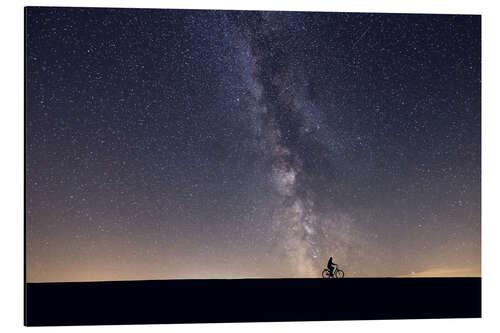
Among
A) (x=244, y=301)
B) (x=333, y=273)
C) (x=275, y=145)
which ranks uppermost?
(x=275, y=145)

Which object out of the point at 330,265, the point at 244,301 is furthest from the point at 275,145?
the point at 244,301

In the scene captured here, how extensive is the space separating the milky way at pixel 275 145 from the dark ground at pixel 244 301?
0.81ft

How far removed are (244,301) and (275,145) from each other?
177cm

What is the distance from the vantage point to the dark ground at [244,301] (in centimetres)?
892

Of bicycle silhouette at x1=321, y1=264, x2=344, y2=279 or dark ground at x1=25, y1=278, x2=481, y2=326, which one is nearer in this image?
dark ground at x1=25, y1=278, x2=481, y2=326

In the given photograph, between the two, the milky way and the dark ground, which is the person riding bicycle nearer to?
the milky way

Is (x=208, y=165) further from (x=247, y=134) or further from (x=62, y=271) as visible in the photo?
(x=62, y=271)

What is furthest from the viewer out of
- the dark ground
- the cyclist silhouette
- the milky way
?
A: the cyclist silhouette

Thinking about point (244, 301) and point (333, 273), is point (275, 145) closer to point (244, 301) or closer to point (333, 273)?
point (333, 273)

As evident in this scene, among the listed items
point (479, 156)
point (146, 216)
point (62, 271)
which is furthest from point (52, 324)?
point (479, 156)

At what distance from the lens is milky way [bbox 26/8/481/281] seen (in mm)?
9438

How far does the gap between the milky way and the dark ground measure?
0.25 metres

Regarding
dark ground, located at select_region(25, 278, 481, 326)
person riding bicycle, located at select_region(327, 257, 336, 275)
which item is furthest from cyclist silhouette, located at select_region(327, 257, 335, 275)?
dark ground, located at select_region(25, 278, 481, 326)

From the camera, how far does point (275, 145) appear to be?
31.7 feet
